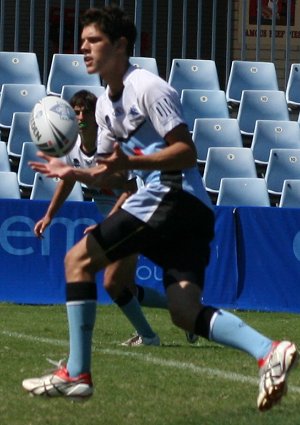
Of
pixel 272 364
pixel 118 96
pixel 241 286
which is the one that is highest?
pixel 118 96

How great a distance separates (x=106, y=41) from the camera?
6.66 meters

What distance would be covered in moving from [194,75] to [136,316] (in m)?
7.88

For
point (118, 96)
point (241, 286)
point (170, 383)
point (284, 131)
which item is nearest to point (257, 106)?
point (284, 131)

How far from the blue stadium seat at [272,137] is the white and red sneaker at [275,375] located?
31.9ft

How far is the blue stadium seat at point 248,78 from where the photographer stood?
1712 centimetres

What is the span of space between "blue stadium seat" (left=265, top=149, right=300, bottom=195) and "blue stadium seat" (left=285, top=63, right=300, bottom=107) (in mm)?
1947

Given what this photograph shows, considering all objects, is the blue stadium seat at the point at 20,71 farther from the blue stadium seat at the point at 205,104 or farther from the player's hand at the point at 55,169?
the player's hand at the point at 55,169

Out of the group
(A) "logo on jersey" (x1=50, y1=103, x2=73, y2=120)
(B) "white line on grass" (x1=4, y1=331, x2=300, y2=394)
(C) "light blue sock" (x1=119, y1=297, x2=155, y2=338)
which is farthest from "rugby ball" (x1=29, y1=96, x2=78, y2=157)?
(C) "light blue sock" (x1=119, y1=297, x2=155, y2=338)

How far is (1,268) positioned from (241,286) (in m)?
2.30

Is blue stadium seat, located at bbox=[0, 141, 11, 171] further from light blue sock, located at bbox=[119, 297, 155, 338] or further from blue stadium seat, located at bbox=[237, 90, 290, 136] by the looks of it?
light blue sock, located at bbox=[119, 297, 155, 338]

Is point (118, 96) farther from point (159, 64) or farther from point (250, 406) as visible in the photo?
point (159, 64)

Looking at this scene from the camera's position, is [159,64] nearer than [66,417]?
No

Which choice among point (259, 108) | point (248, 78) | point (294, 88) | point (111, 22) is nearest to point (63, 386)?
point (111, 22)

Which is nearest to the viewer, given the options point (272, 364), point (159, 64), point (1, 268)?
point (272, 364)
